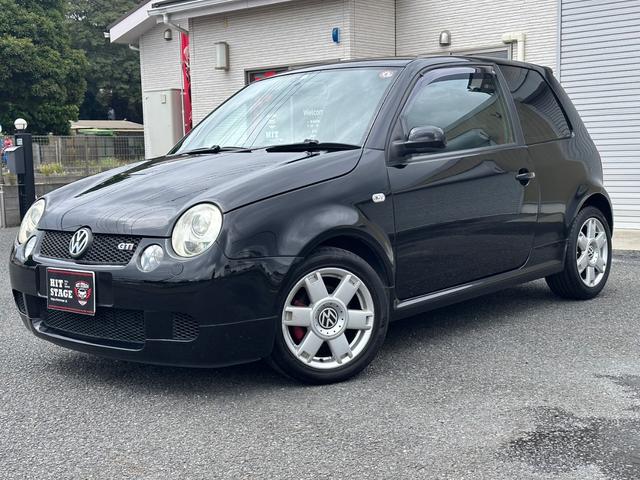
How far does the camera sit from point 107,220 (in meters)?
4.02

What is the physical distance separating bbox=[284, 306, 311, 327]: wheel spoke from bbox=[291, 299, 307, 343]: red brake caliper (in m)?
0.07

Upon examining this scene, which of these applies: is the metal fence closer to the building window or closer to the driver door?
the building window

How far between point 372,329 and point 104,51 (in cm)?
5298

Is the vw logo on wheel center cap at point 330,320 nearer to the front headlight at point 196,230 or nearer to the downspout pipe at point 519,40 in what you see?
the front headlight at point 196,230

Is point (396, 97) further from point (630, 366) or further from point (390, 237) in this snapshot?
point (630, 366)

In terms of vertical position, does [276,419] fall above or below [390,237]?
below

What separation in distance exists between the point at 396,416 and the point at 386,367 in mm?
782

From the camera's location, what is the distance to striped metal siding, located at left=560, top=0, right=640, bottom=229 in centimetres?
1044

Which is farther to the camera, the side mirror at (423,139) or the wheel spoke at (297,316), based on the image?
the side mirror at (423,139)

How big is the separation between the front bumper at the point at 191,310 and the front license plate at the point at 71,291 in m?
0.04

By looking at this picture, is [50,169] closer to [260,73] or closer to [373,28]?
[260,73]

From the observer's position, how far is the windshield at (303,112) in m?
4.72

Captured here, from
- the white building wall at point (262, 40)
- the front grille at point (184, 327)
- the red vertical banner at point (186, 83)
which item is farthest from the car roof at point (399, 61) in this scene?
the red vertical banner at point (186, 83)

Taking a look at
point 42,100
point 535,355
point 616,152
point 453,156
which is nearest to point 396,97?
point 453,156
